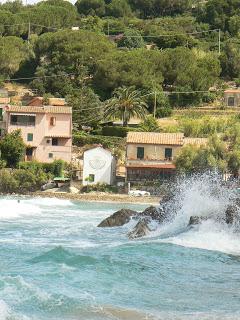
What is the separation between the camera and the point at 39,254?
3120cm

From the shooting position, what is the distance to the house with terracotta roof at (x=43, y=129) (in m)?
63.6

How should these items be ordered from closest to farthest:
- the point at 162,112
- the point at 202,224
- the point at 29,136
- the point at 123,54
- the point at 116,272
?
the point at 116,272 < the point at 202,224 < the point at 29,136 < the point at 162,112 < the point at 123,54

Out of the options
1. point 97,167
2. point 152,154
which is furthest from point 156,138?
point 97,167

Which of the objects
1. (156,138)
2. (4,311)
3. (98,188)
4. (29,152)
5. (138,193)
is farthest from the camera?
(29,152)

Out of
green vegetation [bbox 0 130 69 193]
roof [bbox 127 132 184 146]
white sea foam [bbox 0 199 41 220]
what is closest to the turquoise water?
white sea foam [bbox 0 199 41 220]

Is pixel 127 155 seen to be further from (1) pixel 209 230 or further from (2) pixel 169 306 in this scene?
(2) pixel 169 306

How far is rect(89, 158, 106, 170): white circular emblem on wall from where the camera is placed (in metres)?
59.1

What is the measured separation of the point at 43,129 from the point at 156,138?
9253mm

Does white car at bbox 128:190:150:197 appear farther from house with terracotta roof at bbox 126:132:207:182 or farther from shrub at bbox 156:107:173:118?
shrub at bbox 156:107:173:118

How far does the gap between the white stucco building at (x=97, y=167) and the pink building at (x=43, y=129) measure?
3999mm

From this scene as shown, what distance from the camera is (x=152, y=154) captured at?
61.0 m

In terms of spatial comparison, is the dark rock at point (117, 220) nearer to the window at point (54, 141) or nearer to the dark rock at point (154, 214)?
the dark rock at point (154, 214)

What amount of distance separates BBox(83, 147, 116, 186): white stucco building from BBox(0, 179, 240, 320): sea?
14379mm

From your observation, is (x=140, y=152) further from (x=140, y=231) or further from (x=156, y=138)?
(x=140, y=231)
